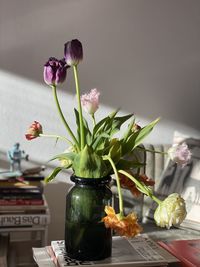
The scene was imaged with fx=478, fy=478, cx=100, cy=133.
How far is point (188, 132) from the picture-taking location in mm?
2965

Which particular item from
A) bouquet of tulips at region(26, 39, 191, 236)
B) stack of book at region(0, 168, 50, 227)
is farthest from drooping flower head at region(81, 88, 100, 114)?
stack of book at region(0, 168, 50, 227)

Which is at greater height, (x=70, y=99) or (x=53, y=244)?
(x=70, y=99)

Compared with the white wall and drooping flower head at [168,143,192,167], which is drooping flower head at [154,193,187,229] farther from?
the white wall

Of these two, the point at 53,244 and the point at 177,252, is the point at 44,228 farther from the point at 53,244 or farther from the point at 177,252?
the point at 177,252

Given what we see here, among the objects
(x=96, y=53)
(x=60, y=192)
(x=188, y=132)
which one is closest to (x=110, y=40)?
(x=96, y=53)

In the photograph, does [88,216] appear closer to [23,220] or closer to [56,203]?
[23,220]

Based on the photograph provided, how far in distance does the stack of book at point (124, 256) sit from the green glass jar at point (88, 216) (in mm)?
31

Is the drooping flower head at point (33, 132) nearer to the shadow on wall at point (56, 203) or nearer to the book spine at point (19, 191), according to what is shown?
the book spine at point (19, 191)

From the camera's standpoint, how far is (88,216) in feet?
4.10

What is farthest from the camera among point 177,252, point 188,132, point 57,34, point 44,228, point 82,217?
point 188,132

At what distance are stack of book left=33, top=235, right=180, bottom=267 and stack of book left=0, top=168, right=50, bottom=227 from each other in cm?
94

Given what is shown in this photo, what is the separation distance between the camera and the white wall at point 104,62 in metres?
2.69

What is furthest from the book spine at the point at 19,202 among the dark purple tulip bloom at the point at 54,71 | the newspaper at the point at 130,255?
the dark purple tulip bloom at the point at 54,71

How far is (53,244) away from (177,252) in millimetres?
360
